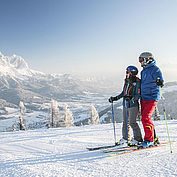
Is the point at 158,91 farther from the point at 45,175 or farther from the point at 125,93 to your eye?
the point at 45,175

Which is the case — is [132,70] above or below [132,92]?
above

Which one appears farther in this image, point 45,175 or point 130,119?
point 130,119

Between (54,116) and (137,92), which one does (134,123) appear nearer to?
(137,92)

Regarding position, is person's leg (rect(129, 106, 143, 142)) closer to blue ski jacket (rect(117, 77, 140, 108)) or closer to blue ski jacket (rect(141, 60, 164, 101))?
blue ski jacket (rect(117, 77, 140, 108))

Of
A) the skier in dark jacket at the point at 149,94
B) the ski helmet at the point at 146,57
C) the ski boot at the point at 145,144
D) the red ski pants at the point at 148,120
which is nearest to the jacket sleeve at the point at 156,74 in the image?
the skier in dark jacket at the point at 149,94

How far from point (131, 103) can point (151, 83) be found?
633 mm

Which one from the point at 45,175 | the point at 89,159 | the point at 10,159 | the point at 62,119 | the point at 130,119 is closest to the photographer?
the point at 45,175

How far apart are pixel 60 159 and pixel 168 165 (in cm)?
177

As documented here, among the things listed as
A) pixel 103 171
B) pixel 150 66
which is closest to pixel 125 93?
pixel 150 66

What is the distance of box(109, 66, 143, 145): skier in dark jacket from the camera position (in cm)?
342

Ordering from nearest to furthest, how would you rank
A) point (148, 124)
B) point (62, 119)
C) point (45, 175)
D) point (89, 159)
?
1. point (45, 175)
2. point (89, 159)
3. point (148, 124)
4. point (62, 119)

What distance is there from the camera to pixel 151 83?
10.6 ft

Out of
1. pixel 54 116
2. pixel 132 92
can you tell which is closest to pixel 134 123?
pixel 132 92

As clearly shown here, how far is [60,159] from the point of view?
9.15 ft
